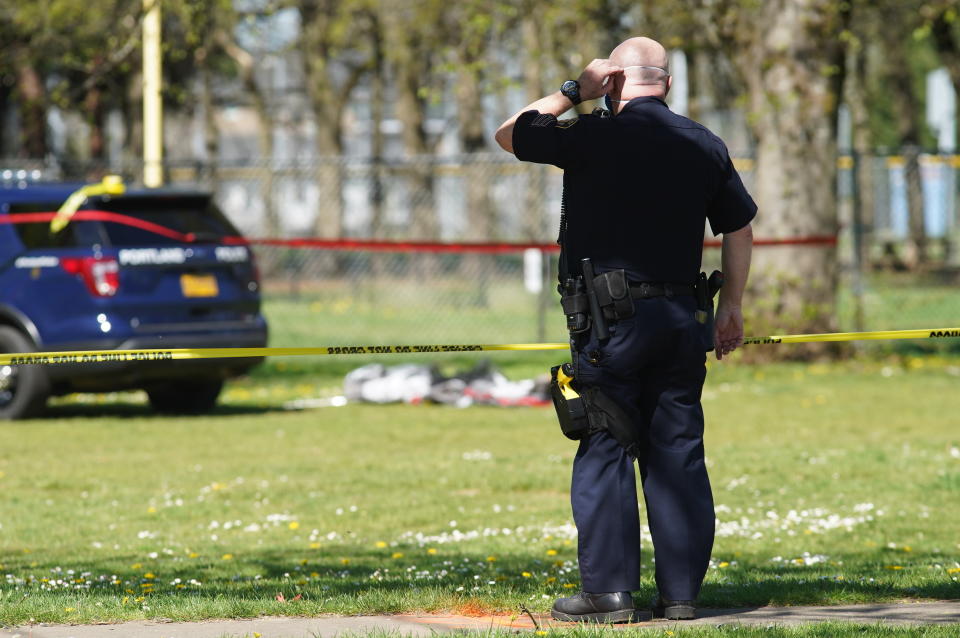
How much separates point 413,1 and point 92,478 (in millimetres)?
19104

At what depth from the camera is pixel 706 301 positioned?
5137 mm

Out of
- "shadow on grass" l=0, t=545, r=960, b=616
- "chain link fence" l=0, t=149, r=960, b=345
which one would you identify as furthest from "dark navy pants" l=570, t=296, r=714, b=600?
"chain link fence" l=0, t=149, r=960, b=345

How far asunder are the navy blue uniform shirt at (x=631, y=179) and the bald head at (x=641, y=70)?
3 cm

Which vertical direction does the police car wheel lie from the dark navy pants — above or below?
below

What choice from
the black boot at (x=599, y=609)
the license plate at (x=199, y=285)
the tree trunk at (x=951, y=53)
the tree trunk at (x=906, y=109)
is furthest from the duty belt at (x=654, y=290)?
the tree trunk at (x=951, y=53)

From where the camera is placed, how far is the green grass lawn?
565 cm

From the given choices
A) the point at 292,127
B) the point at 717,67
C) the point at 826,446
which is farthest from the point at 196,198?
the point at 292,127

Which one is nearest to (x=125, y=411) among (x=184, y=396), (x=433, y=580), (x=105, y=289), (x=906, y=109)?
(x=184, y=396)

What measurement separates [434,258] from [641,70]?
52.9ft

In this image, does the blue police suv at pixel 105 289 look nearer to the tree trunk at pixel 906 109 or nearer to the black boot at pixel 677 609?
the black boot at pixel 677 609

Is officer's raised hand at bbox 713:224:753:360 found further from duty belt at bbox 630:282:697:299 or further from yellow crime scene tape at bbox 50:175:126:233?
yellow crime scene tape at bbox 50:175:126:233

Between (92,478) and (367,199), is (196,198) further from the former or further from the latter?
(367,199)

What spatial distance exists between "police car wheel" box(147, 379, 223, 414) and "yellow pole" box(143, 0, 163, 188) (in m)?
3.50

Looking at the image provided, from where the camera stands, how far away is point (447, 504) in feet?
27.7
